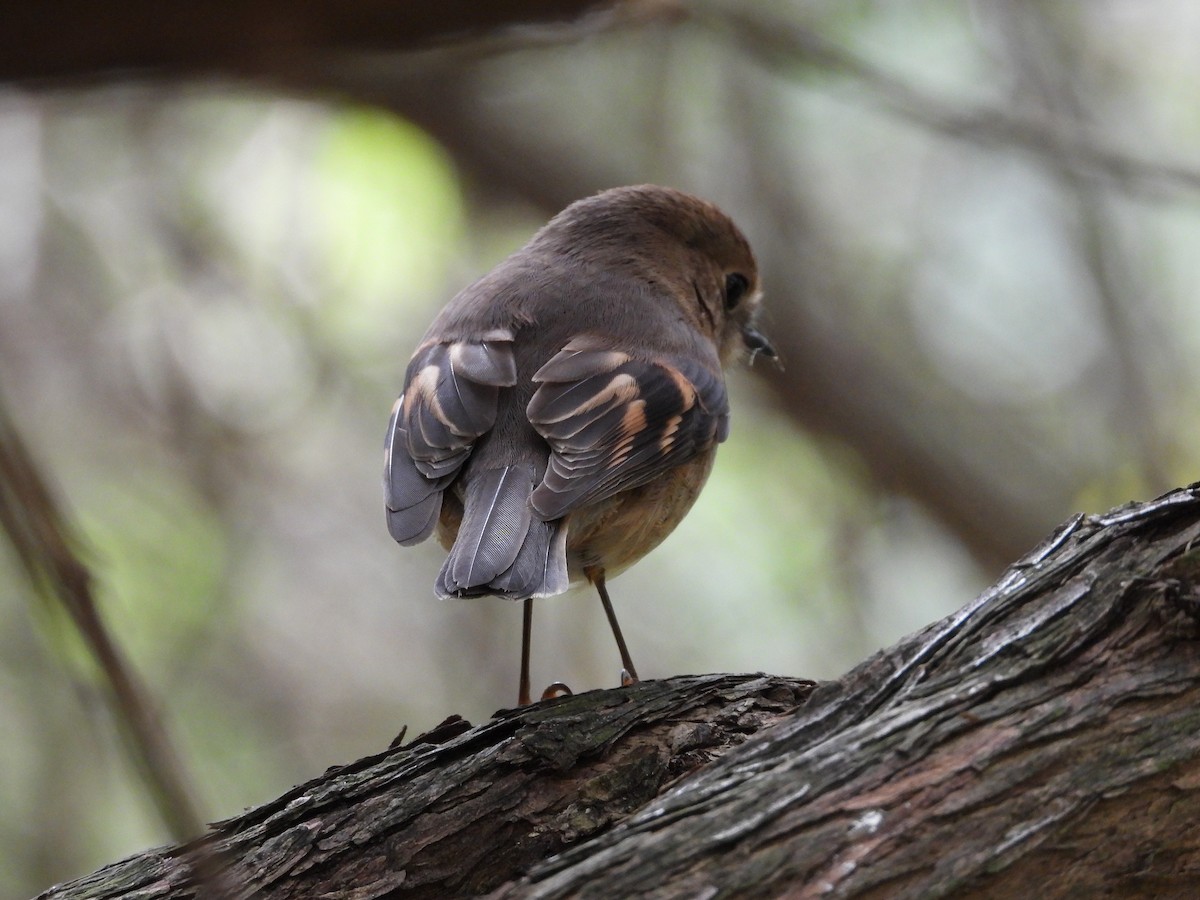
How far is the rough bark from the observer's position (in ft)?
7.32

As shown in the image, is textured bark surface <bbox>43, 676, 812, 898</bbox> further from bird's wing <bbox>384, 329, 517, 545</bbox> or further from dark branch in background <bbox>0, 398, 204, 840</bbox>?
dark branch in background <bbox>0, 398, 204, 840</bbox>

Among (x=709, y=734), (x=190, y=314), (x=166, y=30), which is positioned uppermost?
(x=190, y=314)

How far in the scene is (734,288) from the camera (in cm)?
537

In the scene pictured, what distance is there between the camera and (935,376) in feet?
24.8

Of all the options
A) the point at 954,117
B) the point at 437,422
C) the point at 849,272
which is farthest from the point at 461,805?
the point at 849,272

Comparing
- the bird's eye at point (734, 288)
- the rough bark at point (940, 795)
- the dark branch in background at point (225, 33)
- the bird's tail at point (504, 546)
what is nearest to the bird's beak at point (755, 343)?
the bird's eye at point (734, 288)

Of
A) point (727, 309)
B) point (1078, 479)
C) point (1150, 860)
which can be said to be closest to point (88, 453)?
point (727, 309)

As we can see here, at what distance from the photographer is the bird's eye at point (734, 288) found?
5.34 metres

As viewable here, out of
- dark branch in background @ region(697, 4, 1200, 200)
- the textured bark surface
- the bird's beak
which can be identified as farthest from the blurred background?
the textured bark surface

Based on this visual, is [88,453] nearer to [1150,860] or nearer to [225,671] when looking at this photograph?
[225,671]

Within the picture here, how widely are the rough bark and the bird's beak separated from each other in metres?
2.74

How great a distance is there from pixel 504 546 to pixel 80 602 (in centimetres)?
206

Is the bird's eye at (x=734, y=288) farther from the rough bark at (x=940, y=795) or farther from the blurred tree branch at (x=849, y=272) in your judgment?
the rough bark at (x=940, y=795)

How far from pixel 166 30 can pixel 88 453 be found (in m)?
7.12
